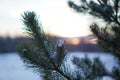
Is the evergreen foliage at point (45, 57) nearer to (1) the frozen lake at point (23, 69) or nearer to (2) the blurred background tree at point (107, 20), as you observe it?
(1) the frozen lake at point (23, 69)

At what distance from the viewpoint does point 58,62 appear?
80.2 inches

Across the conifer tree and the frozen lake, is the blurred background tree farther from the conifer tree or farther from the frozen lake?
the frozen lake

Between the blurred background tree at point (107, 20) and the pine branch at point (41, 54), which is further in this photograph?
the blurred background tree at point (107, 20)

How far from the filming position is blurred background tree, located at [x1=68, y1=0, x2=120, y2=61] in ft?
9.25

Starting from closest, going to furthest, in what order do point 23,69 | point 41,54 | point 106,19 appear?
point 41,54
point 23,69
point 106,19

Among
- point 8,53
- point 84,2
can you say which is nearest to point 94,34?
point 84,2

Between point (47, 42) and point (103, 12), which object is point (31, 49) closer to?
point (47, 42)

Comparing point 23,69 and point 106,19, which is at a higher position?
point 106,19

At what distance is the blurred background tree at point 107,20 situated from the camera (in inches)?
111

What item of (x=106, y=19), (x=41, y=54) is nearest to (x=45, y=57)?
(x=41, y=54)

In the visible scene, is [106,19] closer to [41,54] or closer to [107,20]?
[107,20]

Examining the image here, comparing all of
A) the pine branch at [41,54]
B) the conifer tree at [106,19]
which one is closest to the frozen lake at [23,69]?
the pine branch at [41,54]

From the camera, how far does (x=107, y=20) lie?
2.92 meters

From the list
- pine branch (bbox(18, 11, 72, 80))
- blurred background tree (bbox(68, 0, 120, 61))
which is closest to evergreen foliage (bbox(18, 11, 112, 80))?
pine branch (bbox(18, 11, 72, 80))
